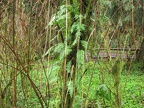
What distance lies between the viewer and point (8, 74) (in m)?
3.10

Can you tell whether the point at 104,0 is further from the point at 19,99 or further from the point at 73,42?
the point at 19,99

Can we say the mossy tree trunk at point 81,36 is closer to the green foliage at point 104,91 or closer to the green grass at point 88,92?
the green grass at point 88,92

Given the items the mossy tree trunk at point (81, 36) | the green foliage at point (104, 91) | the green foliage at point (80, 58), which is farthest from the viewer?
the green foliage at point (104, 91)

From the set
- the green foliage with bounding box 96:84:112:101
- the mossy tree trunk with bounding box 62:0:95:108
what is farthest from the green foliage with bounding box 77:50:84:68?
the green foliage with bounding box 96:84:112:101

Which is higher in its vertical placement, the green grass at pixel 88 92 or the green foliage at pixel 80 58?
the green foliage at pixel 80 58

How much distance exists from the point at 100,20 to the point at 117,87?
73 centimetres

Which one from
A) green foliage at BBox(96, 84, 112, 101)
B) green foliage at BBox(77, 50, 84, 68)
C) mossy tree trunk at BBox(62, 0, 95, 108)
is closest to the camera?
green foliage at BBox(77, 50, 84, 68)

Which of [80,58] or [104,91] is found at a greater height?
[80,58]

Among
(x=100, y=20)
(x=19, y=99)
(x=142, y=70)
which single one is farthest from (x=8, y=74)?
(x=142, y=70)

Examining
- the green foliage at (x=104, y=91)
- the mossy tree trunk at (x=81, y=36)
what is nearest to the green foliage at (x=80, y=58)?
the mossy tree trunk at (x=81, y=36)

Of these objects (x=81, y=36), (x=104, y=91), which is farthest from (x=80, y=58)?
(x=104, y=91)

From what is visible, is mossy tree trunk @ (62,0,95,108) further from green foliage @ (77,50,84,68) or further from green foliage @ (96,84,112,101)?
green foliage @ (96,84,112,101)

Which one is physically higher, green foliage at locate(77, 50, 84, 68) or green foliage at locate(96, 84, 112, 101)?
green foliage at locate(77, 50, 84, 68)

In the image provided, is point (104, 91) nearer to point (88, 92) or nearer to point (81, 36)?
point (88, 92)
